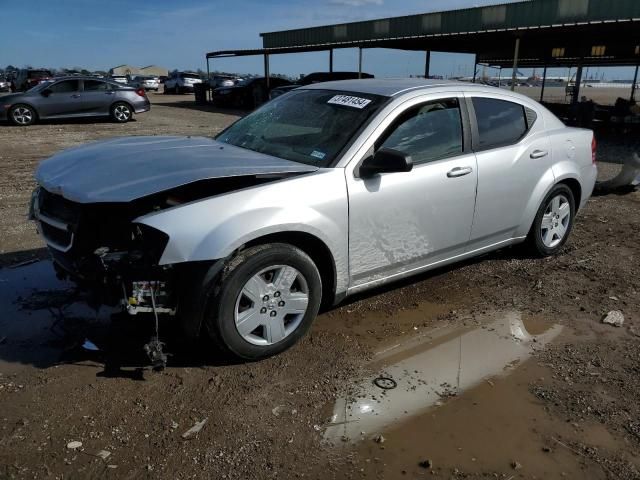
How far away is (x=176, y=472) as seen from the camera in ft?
7.95

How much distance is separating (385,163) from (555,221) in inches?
100

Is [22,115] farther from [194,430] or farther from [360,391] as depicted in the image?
[360,391]

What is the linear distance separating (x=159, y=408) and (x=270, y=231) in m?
1.14

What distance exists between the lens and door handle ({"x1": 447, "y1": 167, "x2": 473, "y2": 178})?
3.98 m

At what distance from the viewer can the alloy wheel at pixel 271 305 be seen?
3.17m

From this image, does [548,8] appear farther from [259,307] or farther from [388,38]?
[259,307]

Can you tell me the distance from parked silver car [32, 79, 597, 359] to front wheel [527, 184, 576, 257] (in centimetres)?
25

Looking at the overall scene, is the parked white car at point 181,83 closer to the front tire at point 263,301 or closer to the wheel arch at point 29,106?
the wheel arch at point 29,106

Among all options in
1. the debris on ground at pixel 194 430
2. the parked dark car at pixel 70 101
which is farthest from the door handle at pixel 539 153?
the parked dark car at pixel 70 101

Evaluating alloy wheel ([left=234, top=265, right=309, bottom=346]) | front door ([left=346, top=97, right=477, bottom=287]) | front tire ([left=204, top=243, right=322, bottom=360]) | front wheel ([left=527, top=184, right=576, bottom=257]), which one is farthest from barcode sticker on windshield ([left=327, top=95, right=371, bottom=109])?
front wheel ([left=527, top=184, right=576, bottom=257])

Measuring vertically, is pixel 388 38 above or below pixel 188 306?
above

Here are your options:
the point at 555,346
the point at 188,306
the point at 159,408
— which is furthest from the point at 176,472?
the point at 555,346

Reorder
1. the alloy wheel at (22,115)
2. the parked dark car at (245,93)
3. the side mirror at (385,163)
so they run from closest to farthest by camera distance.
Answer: the side mirror at (385,163)
the alloy wheel at (22,115)
the parked dark car at (245,93)

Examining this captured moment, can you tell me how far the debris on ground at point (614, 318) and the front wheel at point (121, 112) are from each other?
1641 centimetres
